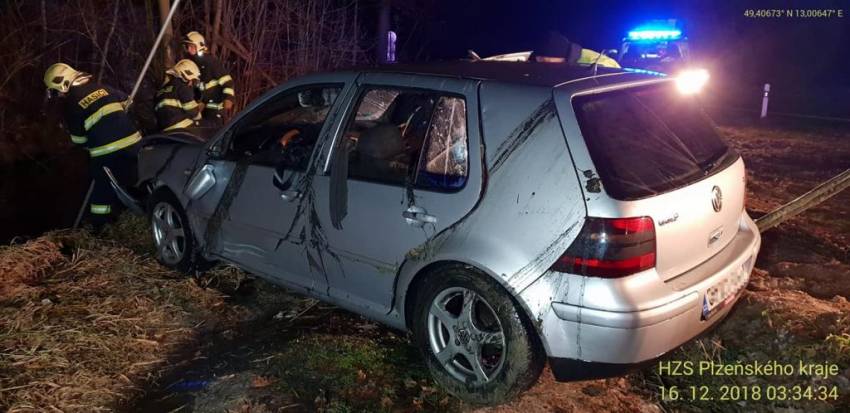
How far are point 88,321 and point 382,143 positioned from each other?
2.10m

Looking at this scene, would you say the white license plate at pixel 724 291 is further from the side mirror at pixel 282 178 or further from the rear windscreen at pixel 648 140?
the side mirror at pixel 282 178

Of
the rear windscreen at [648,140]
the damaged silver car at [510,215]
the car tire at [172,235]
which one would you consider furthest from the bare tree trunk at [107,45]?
the rear windscreen at [648,140]

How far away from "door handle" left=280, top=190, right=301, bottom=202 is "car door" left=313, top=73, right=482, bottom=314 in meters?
0.18

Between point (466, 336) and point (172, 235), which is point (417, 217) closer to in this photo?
point (466, 336)

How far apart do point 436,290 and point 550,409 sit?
772 millimetres

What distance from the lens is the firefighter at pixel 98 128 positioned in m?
5.83

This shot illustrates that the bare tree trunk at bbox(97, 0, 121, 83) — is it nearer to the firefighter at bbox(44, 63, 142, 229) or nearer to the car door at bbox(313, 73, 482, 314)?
the firefighter at bbox(44, 63, 142, 229)

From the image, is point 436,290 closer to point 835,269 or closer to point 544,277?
point 544,277

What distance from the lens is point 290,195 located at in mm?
3795

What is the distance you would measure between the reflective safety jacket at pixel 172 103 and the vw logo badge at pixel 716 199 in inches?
229

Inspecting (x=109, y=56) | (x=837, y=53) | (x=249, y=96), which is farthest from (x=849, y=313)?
(x=837, y=53)

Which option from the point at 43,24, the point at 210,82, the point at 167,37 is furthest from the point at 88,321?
the point at 43,24

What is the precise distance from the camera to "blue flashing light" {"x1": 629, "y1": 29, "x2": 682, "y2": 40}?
11.3 m

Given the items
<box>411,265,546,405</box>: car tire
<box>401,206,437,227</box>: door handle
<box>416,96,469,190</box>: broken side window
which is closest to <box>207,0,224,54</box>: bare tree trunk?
<box>416,96,469,190</box>: broken side window
